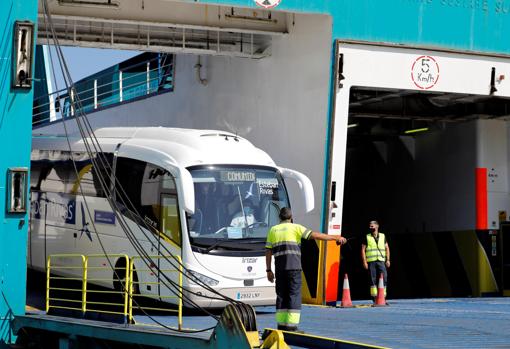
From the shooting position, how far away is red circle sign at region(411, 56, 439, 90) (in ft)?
68.8

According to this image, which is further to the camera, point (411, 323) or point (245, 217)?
point (245, 217)

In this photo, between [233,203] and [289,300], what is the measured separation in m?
4.77

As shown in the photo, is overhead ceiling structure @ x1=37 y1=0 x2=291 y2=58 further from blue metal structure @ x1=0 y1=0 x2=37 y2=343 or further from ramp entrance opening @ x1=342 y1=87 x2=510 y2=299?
blue metal structure @ x1=0 y1=0 x2=37 y2=343

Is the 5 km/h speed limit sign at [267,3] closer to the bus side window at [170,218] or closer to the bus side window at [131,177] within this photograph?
the bus side window at [131,177]

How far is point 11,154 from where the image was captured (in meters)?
15.7

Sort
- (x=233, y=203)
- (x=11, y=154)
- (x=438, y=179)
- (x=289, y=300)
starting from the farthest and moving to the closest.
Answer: (x=438, y=179) → (x=233, y=203) → (x=11, y=154) → (x=289, y=300)

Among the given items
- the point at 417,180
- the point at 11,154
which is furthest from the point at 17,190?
the point at 417,180

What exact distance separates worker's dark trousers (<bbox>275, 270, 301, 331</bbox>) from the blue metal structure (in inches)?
179

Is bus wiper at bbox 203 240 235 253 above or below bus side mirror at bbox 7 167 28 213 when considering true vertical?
below

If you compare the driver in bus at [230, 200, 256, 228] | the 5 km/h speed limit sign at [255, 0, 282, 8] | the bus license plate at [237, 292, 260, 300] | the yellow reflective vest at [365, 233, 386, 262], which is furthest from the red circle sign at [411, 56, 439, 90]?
the bus license plate at [237, 292, 260, 300]

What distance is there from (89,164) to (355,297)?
42.7ft

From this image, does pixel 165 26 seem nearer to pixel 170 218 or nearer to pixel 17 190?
pixel 170 218

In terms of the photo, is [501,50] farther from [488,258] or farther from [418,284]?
[418,284]

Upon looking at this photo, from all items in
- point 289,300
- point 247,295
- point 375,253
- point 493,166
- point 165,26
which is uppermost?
point 165,26
